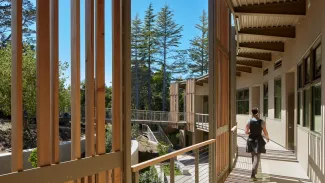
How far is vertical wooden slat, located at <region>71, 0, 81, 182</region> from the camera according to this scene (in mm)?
1938

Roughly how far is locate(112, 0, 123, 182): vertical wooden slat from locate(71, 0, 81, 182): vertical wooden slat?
407 mm

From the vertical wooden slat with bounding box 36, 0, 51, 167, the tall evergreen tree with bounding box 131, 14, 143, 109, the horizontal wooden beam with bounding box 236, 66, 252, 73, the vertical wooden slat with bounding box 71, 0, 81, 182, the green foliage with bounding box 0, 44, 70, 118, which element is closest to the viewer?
the vertical wooden slat with bounding box 36, 0, 51, 167

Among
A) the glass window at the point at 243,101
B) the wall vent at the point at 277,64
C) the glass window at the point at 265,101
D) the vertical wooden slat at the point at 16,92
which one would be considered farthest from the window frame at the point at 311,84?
the glass window at the point at 243,101

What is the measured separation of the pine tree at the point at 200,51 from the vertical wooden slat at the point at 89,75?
122 ft

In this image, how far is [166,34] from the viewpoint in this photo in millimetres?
38500

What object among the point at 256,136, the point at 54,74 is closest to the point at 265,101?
the point at 256,136

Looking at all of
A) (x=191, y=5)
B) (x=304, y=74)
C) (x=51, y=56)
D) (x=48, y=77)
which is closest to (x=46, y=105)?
(x=48, y=77)

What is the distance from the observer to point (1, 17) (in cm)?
1611

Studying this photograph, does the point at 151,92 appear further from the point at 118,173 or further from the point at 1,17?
the point at 118,173

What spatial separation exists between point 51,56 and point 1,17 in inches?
659

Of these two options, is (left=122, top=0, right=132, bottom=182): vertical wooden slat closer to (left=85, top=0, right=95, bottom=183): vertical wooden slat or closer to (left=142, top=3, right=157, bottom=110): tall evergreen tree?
(left=85, top=0, right=95, bottom=183): vertical wooden slat

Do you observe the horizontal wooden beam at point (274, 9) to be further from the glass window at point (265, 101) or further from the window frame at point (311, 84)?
the glass window at point (265, 101)

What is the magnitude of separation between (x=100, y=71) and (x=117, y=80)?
213 mm

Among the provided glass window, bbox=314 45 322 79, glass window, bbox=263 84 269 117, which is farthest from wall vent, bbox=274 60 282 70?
glass window, bbox=314 45 322 79
